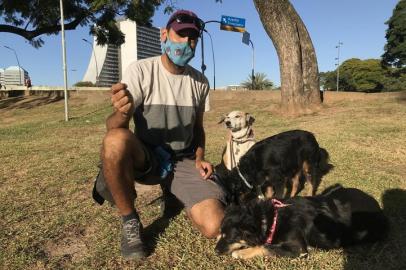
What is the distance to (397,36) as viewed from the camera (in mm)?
49656

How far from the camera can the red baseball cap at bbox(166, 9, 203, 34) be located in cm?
337

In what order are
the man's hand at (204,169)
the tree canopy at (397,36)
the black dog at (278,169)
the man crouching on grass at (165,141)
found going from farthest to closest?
the tree canopy at (397,36), the black dog at (278,169), the man's hand at (204,169), the man crouching on grass at (165,141)

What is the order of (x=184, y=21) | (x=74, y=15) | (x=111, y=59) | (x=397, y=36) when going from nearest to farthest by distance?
(x=184, y=21)
(x=74, y=15)
(x=397, y=36)
(x=111, y=59)

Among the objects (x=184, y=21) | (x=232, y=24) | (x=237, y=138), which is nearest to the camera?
(x=184, y=21)

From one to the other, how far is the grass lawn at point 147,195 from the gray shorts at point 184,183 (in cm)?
36

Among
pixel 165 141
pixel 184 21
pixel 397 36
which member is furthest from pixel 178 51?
pixel 397 36

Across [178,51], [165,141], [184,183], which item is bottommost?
[184,183]

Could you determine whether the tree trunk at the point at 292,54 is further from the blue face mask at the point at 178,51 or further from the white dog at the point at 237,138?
the blue face mask at the point at 178,51

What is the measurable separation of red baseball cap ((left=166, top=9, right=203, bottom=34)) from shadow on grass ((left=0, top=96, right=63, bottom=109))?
16.7 metres

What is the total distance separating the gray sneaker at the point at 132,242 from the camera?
3098 millimetres

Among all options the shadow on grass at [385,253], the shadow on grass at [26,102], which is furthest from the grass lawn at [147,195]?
the shadow on grass at [26,102]

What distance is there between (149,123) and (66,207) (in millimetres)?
1615

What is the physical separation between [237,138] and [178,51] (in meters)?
2.96

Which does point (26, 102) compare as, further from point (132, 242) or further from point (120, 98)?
point (120, 98)
